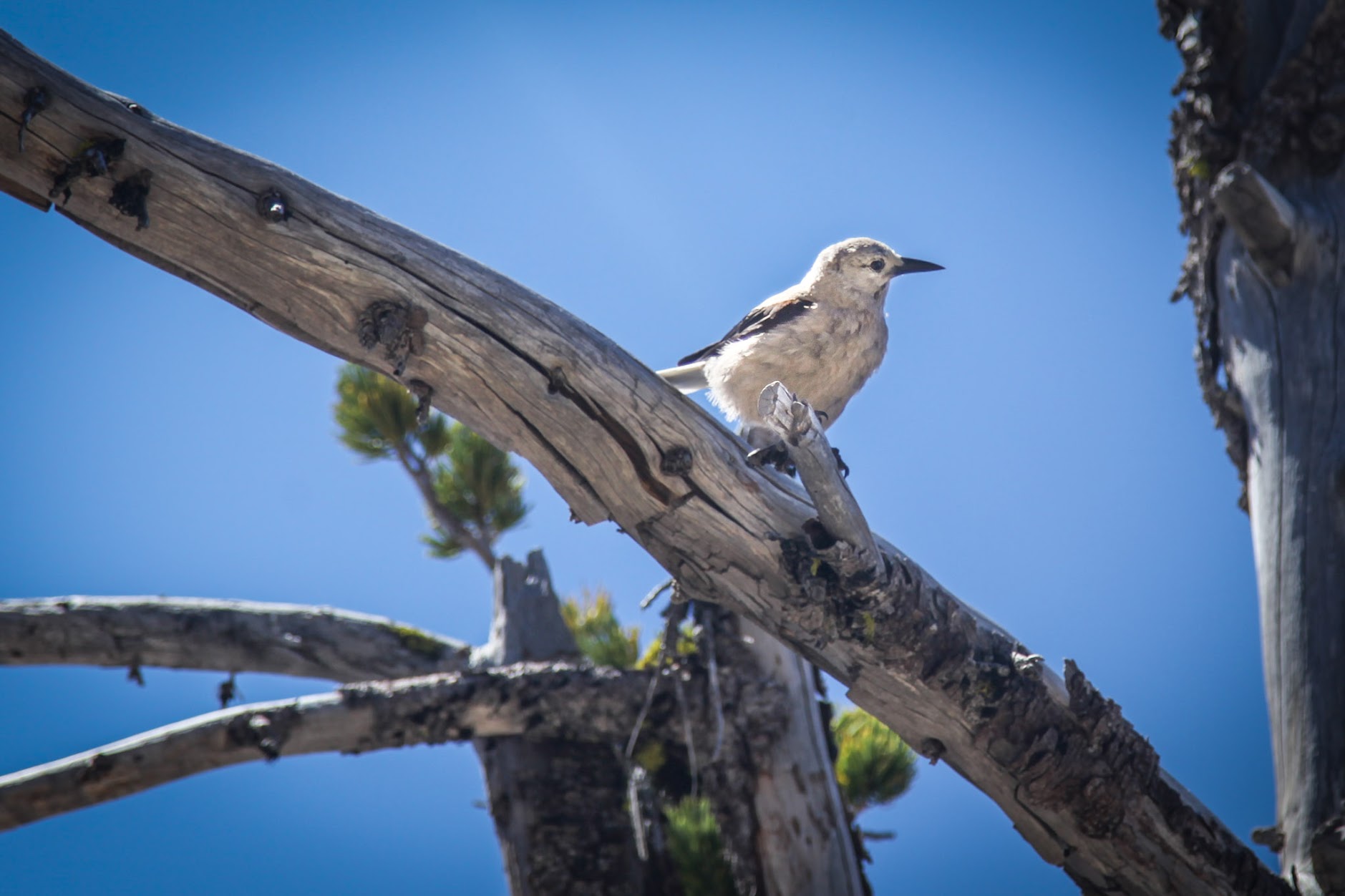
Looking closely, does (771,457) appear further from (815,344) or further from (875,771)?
(875,771)

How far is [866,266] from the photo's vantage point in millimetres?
4238

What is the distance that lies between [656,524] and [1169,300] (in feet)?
9.79

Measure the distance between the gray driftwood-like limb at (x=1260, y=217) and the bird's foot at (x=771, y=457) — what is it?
188cm

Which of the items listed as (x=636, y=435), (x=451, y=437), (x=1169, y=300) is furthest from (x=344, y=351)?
(x=1169, y=300)

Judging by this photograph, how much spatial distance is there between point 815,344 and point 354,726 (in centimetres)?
239

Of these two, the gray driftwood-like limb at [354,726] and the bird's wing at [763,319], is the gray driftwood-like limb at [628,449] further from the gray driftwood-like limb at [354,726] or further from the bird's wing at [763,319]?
the gray driftwood-like limb at [354,726]

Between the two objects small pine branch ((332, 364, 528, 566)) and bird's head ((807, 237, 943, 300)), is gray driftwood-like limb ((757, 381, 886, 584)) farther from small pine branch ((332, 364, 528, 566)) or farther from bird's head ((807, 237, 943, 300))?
small pine branch ((332, 364, 528, 566))

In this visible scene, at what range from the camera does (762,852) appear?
3.81 metres

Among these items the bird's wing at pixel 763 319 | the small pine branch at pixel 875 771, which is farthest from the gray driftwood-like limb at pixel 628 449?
the small pine branch at pixel 875 771

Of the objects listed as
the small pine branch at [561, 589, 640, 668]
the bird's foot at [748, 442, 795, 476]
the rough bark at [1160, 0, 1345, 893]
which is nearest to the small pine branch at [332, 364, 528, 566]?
the small pine branch at [561, 589, 640, 668]

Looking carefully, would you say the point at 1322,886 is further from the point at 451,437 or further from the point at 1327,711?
the point at 451,437

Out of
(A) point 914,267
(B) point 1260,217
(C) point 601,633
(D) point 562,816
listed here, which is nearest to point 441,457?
(C) point 601,633

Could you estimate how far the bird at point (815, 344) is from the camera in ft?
12.3

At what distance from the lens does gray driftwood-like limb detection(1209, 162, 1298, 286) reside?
11.1 feet
